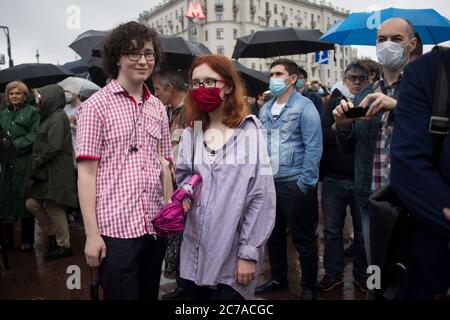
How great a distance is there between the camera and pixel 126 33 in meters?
2.24

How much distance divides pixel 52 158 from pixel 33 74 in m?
3.33

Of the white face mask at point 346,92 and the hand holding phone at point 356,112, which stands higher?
the white face mask at point 346,92

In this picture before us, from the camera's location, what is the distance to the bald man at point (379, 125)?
2520mm

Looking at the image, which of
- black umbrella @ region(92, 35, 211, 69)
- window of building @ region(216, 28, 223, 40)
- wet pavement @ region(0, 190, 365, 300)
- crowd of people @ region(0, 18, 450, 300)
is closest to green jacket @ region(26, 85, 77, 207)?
wet pavement @ region(0, 190, 365, 300)

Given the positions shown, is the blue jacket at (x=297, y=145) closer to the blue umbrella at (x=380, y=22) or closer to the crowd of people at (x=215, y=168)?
the crowd of people at (x=215, y=168)

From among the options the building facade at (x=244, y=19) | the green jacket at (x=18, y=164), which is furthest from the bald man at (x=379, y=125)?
the building facade at (x=244, y=19)

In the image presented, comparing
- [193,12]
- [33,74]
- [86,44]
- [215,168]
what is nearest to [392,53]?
[215,168]

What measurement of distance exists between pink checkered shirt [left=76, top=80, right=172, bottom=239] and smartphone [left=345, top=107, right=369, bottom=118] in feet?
3.82

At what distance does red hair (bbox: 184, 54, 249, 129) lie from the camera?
233 cm

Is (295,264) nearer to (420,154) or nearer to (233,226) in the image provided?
(233,226)

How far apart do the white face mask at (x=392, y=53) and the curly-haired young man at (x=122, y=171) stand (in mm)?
1450
